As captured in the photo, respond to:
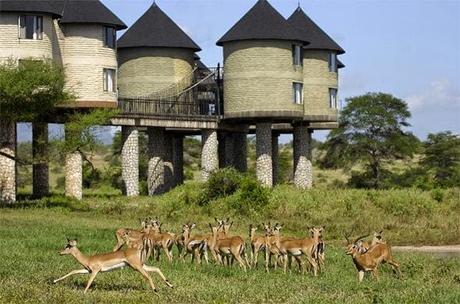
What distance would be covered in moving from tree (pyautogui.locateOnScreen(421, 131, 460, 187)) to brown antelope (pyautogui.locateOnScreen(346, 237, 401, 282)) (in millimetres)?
62261

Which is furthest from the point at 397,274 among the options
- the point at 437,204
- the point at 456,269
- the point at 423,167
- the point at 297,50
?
the point at 423,167

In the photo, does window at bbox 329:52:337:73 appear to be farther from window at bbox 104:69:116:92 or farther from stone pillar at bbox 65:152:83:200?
stone pillar at bbox 65:152:83:200

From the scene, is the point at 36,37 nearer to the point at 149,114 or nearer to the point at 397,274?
the point at 149,114

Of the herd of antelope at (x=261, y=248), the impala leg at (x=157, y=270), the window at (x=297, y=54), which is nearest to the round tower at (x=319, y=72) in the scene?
the window at (x=297, y=54)

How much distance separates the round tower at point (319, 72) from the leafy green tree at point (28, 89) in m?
21.6

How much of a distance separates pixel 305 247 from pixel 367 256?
1.97 meters

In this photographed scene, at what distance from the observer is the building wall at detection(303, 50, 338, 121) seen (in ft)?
217

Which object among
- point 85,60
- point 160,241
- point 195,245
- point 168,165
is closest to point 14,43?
point 85,60

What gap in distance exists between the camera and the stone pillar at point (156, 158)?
63844 mm

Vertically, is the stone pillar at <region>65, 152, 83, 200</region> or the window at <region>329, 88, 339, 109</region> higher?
the window at <region>329, 88, 339, 109</region>

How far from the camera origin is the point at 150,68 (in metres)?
62.8

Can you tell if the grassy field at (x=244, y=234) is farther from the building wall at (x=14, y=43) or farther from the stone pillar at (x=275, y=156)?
the stone pillar at (x=275, y=156)

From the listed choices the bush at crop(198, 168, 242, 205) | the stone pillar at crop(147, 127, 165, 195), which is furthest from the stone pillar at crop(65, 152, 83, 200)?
the stone pillar at crop(147, 127, 165, 195)

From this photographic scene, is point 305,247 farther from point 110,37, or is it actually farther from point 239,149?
point 239,149
